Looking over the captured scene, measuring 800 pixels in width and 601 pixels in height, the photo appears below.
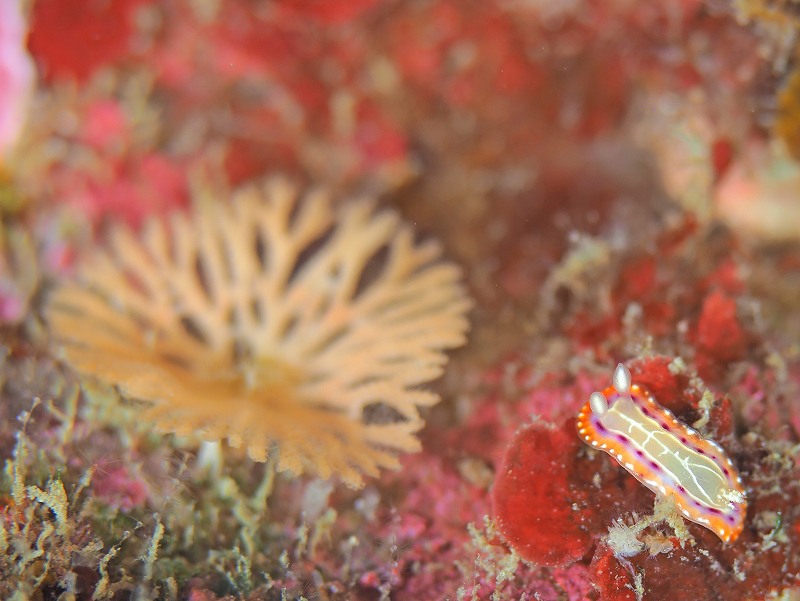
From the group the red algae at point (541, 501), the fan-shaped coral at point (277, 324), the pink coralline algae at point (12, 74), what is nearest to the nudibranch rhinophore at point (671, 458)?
the red algae at point (541, 501)

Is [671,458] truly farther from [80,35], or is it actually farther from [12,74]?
[12,74]

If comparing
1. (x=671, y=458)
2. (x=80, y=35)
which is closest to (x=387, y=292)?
(x=671, y=458)

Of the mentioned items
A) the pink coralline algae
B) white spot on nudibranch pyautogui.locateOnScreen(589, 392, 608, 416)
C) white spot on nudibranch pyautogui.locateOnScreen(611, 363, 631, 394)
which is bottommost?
white spot on nudibranch pyautogui.locateOnScreen(589, 392, 608, 416)

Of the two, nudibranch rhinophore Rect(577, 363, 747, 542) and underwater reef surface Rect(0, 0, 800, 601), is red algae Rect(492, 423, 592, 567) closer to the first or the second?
underwater reef surface Rect(0, 0, 800, 601)

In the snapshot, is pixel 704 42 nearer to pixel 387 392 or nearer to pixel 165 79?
Result: pixel 387 392

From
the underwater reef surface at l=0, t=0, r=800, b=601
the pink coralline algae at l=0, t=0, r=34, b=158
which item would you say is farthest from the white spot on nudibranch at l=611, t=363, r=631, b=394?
the pink coralline algae at l=0, t=0, r=34, b=158

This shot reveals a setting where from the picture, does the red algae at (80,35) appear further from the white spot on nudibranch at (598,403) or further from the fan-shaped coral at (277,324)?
the white spot on nudibranch at (598,403)
